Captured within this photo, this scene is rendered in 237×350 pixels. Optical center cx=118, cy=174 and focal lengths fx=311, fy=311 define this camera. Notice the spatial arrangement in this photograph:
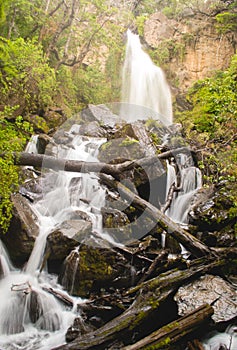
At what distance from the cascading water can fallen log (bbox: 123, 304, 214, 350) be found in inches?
77.1

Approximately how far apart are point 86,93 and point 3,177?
12.7m

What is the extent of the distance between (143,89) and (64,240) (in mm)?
14127

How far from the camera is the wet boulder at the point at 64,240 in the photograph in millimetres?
6723

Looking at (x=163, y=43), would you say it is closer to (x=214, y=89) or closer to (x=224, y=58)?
(x=224, y=58)

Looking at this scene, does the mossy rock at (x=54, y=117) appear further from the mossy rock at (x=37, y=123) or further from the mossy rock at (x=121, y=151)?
the mossy rock at (x=121, y=151)

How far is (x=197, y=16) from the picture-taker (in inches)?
760

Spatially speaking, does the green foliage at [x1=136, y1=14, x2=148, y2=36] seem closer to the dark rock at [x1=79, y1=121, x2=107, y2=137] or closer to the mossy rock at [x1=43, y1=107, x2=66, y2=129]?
the mossy rock at [x1=43, y1=107, x2=66, y2=129]

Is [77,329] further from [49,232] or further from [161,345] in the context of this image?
[49,232]

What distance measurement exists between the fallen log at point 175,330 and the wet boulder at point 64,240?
277 cm

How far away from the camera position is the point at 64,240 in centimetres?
675

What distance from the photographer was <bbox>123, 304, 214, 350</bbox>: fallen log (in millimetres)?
4373

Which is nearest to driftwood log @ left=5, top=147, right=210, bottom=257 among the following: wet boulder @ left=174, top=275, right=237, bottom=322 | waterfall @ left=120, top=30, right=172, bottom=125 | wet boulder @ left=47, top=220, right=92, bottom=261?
wet boulder @ left=174, top=275, right=237, bottom=322

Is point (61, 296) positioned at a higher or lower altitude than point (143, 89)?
lower

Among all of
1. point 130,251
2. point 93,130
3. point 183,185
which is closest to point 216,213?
point 183,185
